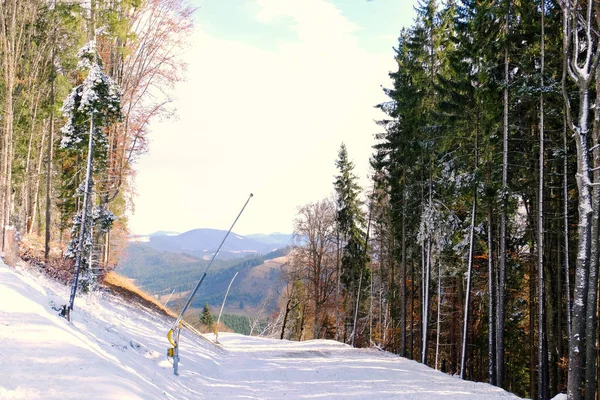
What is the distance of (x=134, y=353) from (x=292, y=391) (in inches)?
186

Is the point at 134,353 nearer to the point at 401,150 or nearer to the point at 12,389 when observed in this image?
the point at 12,389

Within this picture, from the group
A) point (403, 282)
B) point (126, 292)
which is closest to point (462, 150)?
point (403, 282)

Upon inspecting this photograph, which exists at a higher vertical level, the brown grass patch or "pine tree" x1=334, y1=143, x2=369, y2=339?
"pine tree" x1=334, y1=143, x2=369, y2=339

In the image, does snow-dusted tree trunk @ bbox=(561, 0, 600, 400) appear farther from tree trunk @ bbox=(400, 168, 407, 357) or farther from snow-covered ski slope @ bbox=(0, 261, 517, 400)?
tree trunk @ bbox=(400, 168, 407, 357)

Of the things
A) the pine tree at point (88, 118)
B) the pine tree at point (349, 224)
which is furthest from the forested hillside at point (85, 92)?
the pine tree at point (349, 224)

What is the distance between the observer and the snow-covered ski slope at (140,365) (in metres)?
6.50

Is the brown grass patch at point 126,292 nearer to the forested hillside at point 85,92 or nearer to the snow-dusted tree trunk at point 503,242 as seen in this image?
the forested hillside at point 85,92

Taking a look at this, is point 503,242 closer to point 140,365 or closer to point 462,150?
point 462,150

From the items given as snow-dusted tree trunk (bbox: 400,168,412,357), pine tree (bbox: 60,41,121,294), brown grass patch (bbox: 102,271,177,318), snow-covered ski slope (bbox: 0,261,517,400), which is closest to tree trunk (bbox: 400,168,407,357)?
snow-dusted tree trunk (bbox: 400,168,412,357)

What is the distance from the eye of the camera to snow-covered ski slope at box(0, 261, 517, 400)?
21.3ft

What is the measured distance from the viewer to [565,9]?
395 inches

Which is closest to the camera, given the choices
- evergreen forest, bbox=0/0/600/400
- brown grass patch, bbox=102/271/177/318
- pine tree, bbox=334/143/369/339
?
evergreen forest, bbox=0/0/600/400

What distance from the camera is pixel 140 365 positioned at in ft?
34.2

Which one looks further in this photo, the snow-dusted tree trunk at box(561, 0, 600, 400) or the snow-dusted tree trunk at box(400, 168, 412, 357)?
the snow-dusted tree trunk at box(400, 168, 412, 357)
